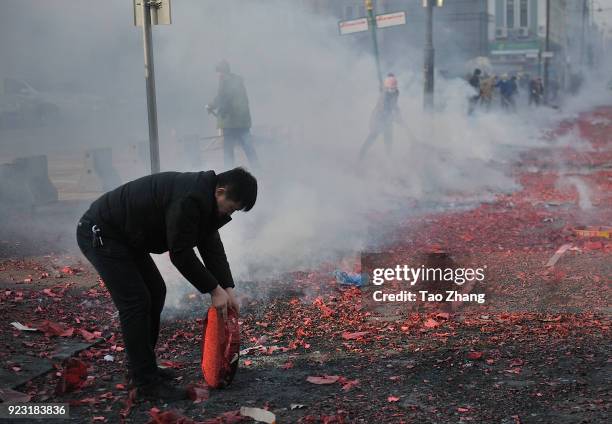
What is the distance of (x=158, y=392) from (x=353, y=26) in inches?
635

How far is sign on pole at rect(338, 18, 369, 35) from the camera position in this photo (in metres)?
19.2

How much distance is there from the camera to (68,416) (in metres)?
4.16

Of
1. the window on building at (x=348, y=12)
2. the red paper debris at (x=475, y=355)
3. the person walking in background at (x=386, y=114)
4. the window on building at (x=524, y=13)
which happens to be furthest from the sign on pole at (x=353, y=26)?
the window on building at (x=524, y=13)

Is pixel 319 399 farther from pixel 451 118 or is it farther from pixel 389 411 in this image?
pixel 451 118

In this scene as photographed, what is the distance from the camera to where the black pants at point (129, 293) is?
427cm

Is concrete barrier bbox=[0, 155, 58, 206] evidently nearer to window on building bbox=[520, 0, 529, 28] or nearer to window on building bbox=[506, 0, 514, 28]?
window on building bbox=[506, 0, 514, 28]

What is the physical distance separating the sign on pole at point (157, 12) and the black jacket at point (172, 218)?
354cm

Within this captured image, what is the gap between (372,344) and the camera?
17.3ft

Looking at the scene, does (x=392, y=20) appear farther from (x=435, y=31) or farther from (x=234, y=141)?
(x=435, y=31)

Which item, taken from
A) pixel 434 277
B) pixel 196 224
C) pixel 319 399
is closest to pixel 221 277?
pixel 196 224

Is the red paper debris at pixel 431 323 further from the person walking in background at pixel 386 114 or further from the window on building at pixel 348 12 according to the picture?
the window on building at pixel 348 12

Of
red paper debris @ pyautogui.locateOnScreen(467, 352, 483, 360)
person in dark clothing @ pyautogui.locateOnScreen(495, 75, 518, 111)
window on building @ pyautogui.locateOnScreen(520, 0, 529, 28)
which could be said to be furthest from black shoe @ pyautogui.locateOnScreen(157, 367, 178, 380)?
window on building @ pyautogui.locateOnScreen(520, 0, 529, 28)

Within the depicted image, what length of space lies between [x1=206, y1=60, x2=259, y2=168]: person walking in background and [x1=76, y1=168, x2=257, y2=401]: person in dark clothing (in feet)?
27.0

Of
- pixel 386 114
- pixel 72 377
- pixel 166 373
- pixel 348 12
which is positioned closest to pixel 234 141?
pixel 386 114
